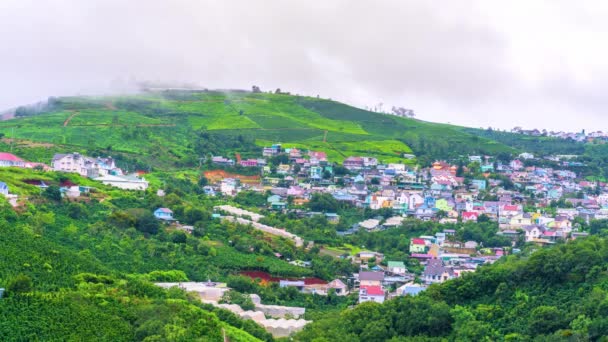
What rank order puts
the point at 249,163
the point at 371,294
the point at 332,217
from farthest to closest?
the point at 249,163
the point at 332,217
the point at 371,294

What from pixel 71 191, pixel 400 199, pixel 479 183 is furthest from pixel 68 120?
pixel 479 183

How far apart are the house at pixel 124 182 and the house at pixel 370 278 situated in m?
17.9

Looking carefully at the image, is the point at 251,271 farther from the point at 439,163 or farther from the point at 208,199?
the point at 439,163

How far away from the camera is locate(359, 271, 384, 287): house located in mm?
46094

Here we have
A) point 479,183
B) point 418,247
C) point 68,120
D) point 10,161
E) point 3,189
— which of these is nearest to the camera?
point 3,189

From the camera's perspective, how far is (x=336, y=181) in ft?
246

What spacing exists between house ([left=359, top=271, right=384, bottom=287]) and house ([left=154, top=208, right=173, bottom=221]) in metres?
11.7

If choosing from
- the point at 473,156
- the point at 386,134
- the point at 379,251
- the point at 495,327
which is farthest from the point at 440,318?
the point at 386,134

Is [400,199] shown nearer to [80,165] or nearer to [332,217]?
[332,217]

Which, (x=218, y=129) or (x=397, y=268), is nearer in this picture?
(x=397, y=268)

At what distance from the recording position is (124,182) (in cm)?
5794

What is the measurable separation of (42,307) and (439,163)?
5950cm

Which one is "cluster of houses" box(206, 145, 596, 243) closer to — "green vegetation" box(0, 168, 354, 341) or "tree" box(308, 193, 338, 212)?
"tree" box(308, 193, 338, 212)

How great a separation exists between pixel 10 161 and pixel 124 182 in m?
7.63
